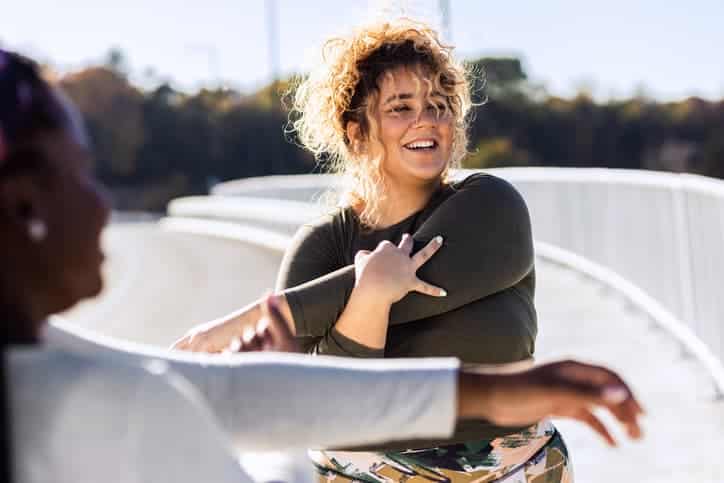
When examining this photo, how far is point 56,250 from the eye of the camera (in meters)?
1.37

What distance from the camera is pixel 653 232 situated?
10.7 m

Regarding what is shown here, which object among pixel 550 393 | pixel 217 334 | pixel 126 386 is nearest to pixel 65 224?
pixel 126 386

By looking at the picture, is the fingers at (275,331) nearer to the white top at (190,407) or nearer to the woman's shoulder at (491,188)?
the white top at (190,407)

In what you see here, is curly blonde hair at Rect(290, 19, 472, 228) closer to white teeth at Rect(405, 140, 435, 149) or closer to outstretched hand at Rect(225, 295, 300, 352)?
white teeth at Rect(405, 140, 435, 149)

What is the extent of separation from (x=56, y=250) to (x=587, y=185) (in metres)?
12.3

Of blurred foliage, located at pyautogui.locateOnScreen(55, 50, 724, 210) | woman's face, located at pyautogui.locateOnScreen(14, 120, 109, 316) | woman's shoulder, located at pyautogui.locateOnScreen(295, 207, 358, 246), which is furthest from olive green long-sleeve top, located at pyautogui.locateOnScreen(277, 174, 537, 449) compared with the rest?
blurred foliage, located at pyautogui.locateOnScreen(55, 50, 724, 210)

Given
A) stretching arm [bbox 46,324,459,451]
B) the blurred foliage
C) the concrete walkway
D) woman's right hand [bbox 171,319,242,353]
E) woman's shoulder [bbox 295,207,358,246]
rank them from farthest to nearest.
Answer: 1. the blurred foliage
2. the concrete walkway
3. woman's shoulder [bbox 295,207,358,246]
4. woman's right hand [bbox 171,319,242,353]
5. stretching arm [bbox 46,324,459,451]

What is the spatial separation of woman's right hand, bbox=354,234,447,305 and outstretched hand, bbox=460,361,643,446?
1140mm

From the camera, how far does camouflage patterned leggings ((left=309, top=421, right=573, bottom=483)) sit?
108 inches

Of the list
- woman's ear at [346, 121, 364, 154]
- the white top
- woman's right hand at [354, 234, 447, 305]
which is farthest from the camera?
woman's ear at [346, 121, 364, 154]

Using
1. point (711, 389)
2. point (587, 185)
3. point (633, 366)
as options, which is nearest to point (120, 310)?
point (587, 185)

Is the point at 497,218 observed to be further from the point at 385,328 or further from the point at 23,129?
the point at 23,129

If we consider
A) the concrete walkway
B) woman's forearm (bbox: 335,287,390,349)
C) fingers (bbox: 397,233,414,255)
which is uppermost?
fingers (bbox: 397,233,414,255)

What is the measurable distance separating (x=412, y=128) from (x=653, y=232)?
7956 millimetres
